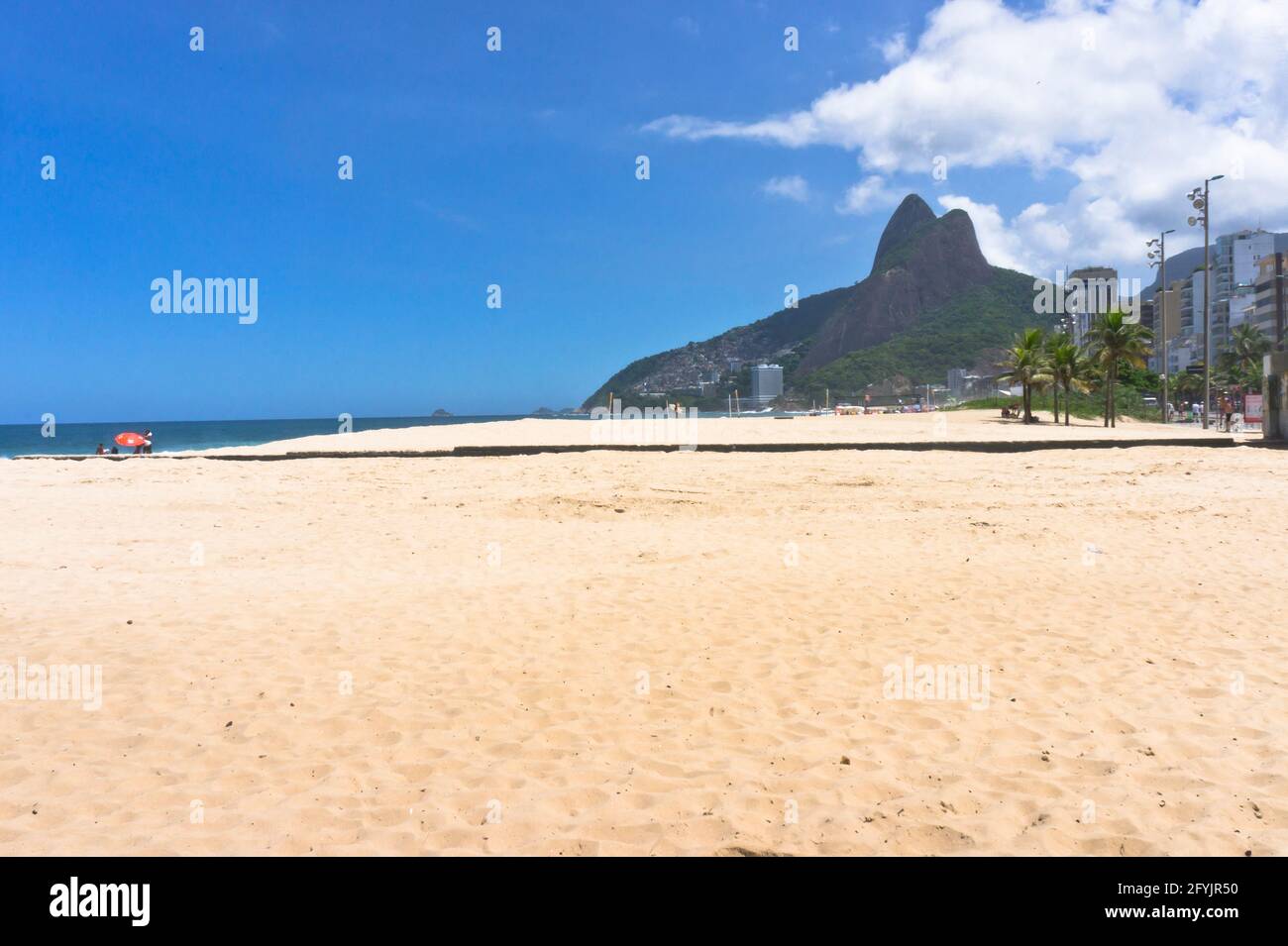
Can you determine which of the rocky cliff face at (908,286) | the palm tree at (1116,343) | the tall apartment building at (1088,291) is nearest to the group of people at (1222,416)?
the palm tree at (1116,343)

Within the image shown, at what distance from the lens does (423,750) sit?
4082mm

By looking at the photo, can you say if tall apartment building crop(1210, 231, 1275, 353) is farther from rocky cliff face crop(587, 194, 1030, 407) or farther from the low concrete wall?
the low concrete wall

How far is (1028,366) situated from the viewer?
38344 mm

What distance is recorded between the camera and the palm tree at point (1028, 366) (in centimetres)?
3819

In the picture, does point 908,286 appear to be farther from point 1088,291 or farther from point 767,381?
point 767,381

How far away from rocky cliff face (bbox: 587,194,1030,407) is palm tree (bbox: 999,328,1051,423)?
92221 mm

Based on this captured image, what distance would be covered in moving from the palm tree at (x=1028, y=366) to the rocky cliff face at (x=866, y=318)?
92.2 meters

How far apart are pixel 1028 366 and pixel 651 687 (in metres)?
39.5

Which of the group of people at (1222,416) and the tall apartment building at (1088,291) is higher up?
the tall apartment building at (1088,291)

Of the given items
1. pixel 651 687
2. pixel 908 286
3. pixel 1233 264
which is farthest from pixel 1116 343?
pixel 1233 264

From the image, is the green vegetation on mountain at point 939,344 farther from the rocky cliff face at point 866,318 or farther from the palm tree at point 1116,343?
the palm tree at point 1116,343

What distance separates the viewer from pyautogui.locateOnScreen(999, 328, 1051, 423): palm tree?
125 ft
